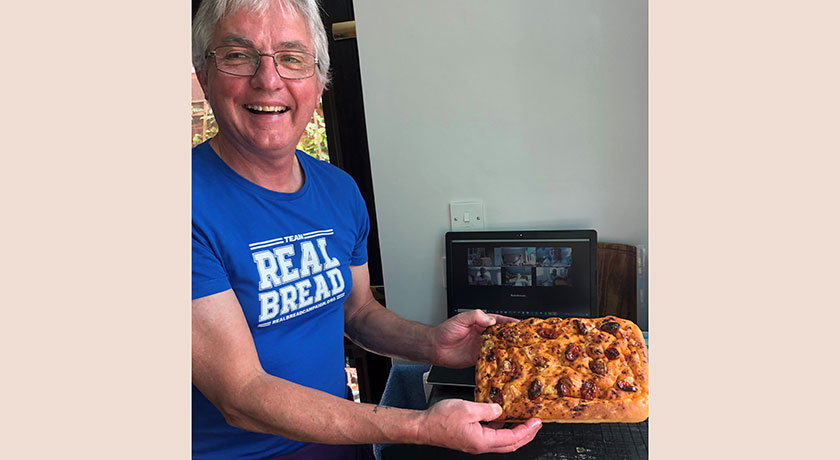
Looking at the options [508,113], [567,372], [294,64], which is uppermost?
[294,64]

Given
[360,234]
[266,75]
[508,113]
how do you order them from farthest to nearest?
[508,113], [360,234], [266,75]

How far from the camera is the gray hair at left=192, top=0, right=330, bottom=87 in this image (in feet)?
3.38

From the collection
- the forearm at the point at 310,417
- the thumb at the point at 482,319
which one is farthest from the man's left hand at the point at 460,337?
the forearm at the point at 310,417

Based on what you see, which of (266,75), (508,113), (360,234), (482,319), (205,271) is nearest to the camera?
(205,271)

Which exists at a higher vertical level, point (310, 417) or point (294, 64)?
point (294, 64)

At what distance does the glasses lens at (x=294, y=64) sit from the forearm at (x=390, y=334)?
700mm

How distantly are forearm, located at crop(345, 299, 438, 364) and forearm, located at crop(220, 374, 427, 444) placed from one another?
1.25 ft

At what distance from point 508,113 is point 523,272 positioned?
543 millimetres

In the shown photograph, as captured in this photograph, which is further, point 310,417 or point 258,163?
point 258,163

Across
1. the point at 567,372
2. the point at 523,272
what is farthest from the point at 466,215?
the point at 567,372

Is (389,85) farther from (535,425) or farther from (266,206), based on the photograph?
(535,425)

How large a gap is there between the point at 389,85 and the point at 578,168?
27.9 inches

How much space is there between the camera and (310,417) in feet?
3.09

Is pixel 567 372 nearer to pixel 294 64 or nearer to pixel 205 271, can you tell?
pixel 205 271
